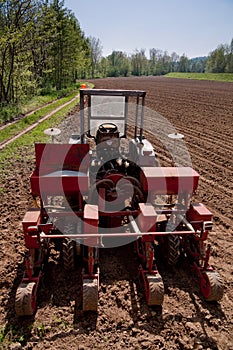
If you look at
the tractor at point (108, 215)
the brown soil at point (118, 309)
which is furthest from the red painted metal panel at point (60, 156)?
the brown soil at point (118, 309)

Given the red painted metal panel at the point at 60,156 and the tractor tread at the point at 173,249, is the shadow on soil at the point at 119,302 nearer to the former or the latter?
the tractor tread at the point at 173,249

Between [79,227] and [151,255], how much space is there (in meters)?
1.27

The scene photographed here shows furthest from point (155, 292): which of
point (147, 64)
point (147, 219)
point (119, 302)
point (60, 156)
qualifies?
point (147, 64)

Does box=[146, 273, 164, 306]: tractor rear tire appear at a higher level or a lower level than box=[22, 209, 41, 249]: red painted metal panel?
lower

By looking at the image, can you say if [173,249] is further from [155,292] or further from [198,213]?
[155,292]

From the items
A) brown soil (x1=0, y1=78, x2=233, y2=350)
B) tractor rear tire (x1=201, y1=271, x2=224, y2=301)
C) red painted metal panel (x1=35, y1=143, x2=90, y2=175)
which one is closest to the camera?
brown soil (x1=0, y1=78, x2=233, y2=350)

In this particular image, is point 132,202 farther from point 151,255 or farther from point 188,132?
point 188,132

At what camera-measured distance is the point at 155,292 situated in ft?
12.4

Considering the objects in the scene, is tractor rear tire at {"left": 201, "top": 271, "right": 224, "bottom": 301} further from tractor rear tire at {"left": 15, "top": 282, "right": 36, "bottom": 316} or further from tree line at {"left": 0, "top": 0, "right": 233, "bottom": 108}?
tree line at {"left": 0, "top": 0, "right": 233, "bottom": 108}

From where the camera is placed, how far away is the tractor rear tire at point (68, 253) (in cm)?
434

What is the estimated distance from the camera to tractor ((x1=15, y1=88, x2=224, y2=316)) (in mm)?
3928

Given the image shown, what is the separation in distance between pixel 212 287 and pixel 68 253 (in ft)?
7.07

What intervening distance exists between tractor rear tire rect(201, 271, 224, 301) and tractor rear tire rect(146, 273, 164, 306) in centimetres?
70

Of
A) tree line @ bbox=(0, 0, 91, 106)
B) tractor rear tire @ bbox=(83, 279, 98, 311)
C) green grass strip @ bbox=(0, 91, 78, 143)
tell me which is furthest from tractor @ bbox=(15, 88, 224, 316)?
tree line @ bbox=(0, 0, 91, 106)
